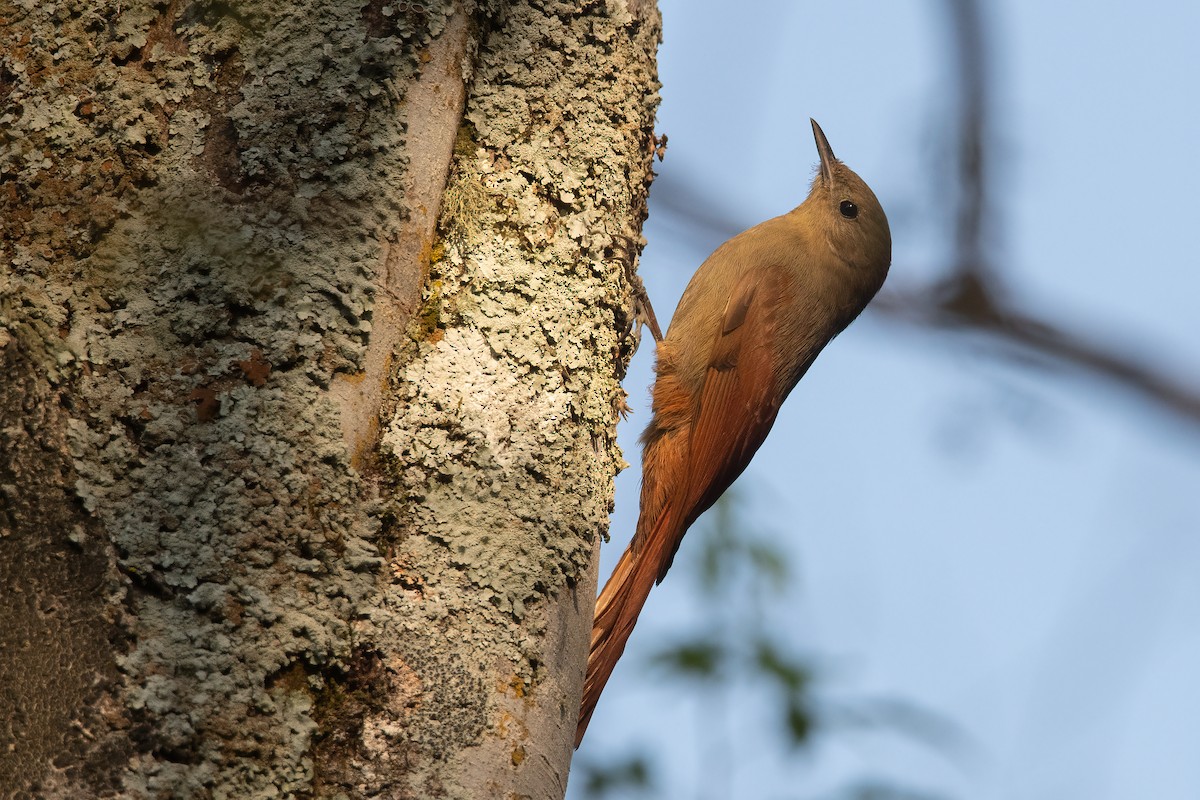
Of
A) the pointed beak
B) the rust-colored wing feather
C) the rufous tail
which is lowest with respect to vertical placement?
the rufous tail

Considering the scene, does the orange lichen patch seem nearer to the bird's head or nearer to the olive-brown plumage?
the olive-brown plumage

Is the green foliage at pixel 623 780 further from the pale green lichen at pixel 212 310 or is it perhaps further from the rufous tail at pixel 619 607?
the pale green lichen at pixel 212 310

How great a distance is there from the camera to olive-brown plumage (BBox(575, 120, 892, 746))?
391 cm

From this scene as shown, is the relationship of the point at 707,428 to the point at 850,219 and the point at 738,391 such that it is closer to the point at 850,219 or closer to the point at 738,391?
the point at 738,391

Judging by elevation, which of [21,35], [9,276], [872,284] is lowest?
[9,276]

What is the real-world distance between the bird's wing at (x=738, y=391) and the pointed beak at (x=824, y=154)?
0.71 meters

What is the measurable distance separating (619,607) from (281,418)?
193cm

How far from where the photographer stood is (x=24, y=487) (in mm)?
1501

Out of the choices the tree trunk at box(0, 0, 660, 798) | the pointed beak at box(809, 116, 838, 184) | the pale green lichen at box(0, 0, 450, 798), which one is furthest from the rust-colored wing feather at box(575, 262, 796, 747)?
the pale green lichen at box(0, 0, 450, 798)

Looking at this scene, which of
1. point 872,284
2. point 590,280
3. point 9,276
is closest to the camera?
point 9,276

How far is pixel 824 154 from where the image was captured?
514 cm

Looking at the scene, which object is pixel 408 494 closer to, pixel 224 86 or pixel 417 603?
pixel 417 603

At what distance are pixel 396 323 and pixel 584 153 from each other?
656 mm

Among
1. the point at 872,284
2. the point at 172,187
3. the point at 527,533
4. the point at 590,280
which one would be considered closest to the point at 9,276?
the point at 172,187
